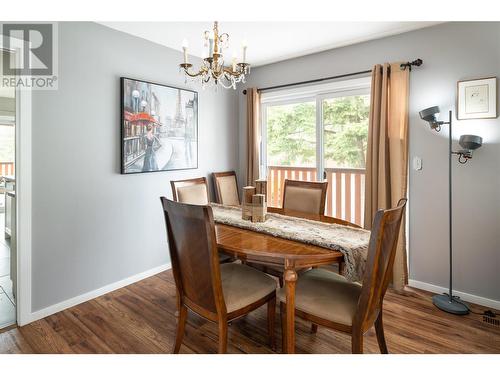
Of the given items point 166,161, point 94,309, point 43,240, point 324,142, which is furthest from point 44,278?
point 324,142

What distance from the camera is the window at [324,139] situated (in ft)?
10.8

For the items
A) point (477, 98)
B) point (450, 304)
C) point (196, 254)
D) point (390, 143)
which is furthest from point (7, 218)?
point (477, 98)

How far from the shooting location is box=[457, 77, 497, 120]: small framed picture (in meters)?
2.48

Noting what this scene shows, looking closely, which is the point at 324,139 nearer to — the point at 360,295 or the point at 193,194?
Answer: the point at 193,194

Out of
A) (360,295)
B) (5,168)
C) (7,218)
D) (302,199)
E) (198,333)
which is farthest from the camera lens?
(5,168)

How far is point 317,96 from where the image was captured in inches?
140

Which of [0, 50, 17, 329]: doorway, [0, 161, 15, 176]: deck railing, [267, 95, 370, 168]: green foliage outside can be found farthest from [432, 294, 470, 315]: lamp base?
[0, 161, 15, 176]: deck railing

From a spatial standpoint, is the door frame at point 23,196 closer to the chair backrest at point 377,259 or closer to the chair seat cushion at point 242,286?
the chair seat cushion at point 242,286

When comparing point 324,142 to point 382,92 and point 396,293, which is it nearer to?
point 382,92

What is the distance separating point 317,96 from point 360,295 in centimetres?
258

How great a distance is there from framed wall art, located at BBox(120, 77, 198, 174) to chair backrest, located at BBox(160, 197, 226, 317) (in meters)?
1.46

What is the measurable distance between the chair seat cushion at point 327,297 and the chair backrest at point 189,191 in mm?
1291

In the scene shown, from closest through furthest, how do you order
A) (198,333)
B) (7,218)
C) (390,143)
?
(198,333) → (390,143) → (7,218)
